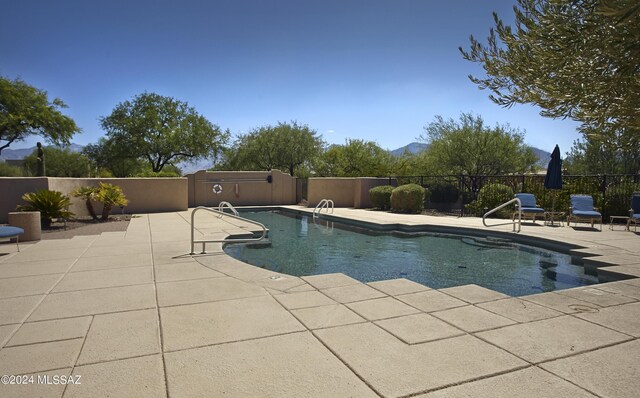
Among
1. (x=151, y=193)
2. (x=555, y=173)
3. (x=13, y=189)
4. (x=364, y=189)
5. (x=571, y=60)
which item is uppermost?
(x=571, y=60)

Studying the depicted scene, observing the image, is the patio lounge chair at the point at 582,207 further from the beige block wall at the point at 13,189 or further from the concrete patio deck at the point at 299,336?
the beige block wall at the point at 13,189

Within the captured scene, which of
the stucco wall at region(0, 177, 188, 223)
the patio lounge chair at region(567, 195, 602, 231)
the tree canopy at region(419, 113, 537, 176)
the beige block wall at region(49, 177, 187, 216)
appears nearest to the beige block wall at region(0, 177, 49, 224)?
the stucco wall at region(0, 177, 188, 223)

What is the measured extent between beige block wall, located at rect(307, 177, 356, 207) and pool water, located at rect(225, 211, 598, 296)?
837cm

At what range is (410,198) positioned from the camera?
1667cm

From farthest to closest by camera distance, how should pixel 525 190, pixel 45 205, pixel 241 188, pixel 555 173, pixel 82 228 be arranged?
pixel 241 188 → pixel 525 190 → pixel 555 173 → pixel 82 228 → pixel 45 205

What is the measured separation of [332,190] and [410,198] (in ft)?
16.4

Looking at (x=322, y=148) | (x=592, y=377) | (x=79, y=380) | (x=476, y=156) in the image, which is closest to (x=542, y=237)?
(x=592, y=377)

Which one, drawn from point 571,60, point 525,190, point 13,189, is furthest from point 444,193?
point 13,189

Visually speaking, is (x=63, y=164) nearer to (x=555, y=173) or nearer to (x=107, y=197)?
(x=107, y=197)

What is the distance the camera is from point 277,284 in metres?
5.47

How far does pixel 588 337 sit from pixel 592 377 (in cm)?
91

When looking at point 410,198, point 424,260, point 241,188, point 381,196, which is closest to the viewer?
point 424,260

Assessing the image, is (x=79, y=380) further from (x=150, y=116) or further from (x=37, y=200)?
(x=150, y=116)

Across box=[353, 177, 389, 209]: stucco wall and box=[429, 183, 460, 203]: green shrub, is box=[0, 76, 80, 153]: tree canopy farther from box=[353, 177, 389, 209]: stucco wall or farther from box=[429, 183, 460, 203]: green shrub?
box=[429, 183, 460, 203]: green shrub
